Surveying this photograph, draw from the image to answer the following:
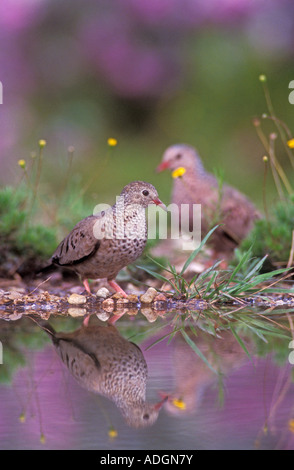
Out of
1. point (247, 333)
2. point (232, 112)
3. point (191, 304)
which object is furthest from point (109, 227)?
point (232, 112)

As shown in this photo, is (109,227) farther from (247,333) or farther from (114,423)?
(114,423)

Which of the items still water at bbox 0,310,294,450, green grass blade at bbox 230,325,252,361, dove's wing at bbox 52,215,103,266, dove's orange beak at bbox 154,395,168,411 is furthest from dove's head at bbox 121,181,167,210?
dove's orange beak at bbox 154,395,168,411

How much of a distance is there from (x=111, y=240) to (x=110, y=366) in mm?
1506

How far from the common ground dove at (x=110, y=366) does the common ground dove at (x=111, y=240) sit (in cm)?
72

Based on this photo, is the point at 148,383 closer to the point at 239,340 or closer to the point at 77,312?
the point at 239,340

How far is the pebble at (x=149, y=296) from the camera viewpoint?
4758 mm

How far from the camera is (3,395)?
297cm

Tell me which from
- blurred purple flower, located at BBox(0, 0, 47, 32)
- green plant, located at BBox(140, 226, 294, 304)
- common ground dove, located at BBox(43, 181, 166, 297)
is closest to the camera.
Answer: green plant, located at BBox(140, 226, 294, 304)

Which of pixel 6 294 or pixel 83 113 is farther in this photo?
pixel 83 113

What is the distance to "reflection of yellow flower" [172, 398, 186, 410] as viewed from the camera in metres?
2.76

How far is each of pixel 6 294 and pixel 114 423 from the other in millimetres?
2277

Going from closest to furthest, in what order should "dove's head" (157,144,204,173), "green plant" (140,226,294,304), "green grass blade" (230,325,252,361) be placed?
"green grass blade" (230,325,252,361), "green plant" (140,226,294,304), "dove's head" (157,144,204,173)

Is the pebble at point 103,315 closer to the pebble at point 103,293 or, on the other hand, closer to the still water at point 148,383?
the still water at point 148,383

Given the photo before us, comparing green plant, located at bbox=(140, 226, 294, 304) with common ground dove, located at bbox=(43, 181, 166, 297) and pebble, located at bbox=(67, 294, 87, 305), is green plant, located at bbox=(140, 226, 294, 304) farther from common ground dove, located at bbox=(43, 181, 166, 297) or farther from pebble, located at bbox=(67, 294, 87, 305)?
pebble, located at bbox=(67, 294, 87, 305)
